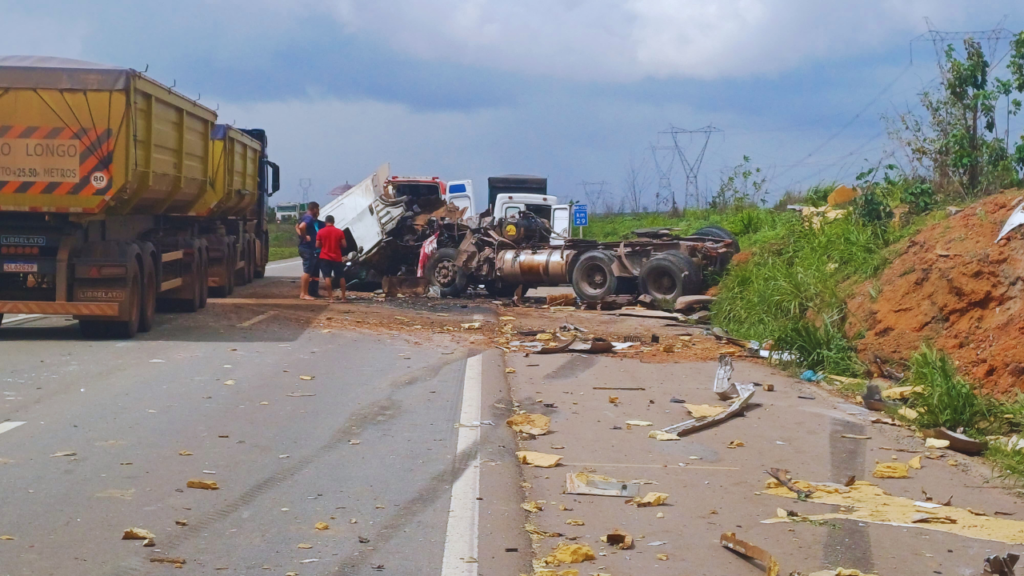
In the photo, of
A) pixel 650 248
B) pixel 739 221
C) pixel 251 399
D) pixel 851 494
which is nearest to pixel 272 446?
pixel 251 399

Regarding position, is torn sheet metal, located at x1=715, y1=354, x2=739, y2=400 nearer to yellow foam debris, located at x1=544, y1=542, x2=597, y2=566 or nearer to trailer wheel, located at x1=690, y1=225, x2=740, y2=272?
yellow foam debris, located at x1=544, y1=542, x2=597, y2=566

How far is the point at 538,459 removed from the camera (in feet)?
23.2

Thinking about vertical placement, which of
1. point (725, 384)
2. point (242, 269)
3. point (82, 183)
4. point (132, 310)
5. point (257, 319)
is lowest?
point (725, 384)

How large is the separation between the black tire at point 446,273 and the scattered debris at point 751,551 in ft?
52.3

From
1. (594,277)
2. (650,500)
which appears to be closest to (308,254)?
(594,277)

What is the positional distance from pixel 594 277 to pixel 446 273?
366 cm

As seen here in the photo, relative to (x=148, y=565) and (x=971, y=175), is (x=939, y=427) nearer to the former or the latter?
(x=148, y=565)

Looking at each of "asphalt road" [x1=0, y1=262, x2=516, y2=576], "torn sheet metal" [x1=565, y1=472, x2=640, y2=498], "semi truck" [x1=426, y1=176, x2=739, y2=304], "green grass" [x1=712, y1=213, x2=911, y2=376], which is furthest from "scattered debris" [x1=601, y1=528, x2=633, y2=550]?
"semi truck" [x1=426, y1=176, x2=739, y2=304]

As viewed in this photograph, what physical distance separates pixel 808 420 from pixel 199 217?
1301 cm

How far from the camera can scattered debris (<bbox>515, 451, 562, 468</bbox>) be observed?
22.9 feet

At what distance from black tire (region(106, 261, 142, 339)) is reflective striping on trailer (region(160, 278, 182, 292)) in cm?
155

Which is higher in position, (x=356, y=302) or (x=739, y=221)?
(x=739, y=221)

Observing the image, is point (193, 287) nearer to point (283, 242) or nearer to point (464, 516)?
point (464, 516)

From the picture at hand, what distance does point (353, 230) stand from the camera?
934 inches
